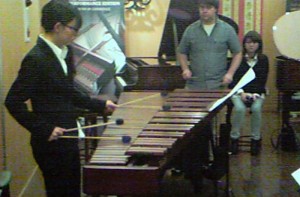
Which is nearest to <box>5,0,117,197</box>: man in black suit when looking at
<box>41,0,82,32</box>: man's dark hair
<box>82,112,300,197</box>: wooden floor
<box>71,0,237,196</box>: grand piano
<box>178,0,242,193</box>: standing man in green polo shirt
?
<box>41,0,82,32</box>: man's dark hair

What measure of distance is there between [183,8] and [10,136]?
170 centimetres

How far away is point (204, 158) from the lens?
281cm

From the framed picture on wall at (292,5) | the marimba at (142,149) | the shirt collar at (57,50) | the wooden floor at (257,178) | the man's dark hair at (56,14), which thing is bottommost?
the wooden floor at (257,178)

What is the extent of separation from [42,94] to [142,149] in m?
0.36

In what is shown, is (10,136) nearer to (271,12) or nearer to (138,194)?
(138,194)

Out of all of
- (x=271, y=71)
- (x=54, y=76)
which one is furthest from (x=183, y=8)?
(x=54, y=76)

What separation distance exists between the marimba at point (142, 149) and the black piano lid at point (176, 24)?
1.31 metres

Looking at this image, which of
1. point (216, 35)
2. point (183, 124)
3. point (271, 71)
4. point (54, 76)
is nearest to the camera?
point (54, 76)

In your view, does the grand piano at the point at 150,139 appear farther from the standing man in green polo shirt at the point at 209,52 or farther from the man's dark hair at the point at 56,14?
the man's dark hair at the point at 56,14

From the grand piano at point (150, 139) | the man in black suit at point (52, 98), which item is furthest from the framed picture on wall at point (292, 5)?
the man in black suit at point (52, 98)

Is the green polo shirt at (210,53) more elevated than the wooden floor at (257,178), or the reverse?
the green polo shirt at (210,53)

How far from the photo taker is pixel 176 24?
348 centimetres

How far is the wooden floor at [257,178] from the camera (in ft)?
9.32

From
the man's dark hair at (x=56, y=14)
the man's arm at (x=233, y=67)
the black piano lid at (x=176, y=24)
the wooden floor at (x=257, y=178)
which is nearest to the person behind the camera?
the man's dark hair at (x=56, y=14)
